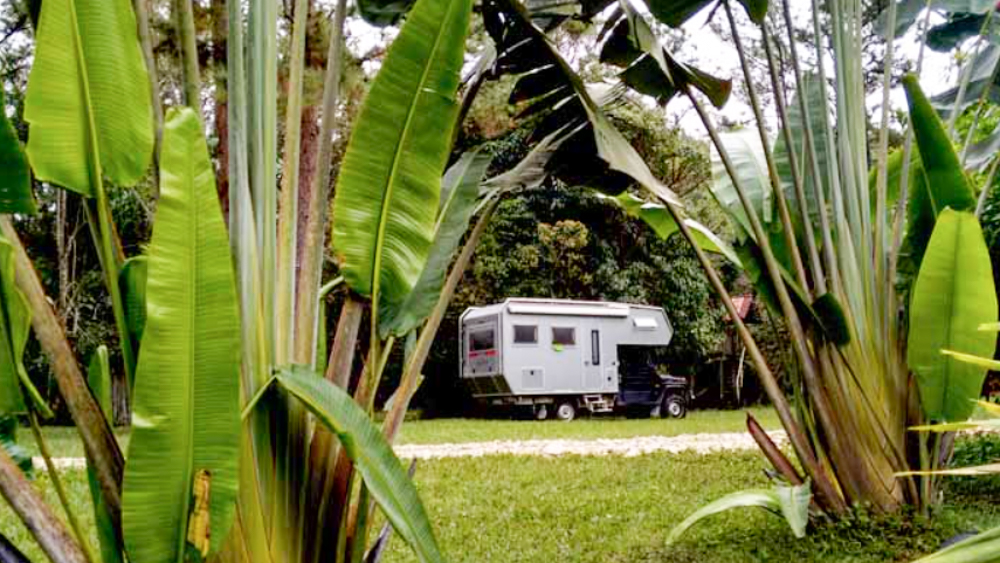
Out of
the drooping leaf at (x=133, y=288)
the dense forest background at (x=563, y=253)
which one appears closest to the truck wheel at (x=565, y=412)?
the dense forest background at (x=563, y=253)

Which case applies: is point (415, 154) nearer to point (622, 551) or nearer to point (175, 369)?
point (175, 369)

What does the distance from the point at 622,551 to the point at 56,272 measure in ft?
40.0

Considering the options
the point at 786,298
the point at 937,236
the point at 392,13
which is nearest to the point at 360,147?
the point at 392,13

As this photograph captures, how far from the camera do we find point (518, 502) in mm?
5055

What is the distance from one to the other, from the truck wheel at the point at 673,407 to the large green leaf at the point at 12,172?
1380 cm

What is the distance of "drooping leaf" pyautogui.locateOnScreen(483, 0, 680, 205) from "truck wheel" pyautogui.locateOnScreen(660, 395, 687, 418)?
11769mm

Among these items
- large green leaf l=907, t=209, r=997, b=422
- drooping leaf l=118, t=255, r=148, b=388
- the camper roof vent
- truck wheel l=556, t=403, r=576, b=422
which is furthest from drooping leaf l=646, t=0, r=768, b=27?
the camper roof vent

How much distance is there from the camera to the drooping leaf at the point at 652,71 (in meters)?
3.17

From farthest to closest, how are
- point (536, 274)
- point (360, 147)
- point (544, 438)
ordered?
point (536, 274), point (544, 438), point (360, 147)

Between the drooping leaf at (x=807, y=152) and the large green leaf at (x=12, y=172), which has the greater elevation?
the drooping leaf at (x=807, y=152)

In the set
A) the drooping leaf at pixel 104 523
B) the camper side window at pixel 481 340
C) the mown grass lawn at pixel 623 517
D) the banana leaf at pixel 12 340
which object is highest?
the banana leaf at pixel 12 340

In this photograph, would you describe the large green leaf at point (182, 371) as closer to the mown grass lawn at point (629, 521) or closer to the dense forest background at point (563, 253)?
the mown grass lawn at point (629, 521)

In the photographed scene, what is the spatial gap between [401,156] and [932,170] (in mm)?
2425

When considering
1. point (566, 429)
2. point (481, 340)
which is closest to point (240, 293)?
point (566, 429)
